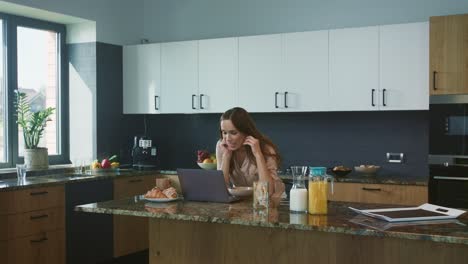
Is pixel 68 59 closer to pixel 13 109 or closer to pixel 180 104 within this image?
pixel 13 109

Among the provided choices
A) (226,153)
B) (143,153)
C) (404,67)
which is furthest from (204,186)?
(143,153)

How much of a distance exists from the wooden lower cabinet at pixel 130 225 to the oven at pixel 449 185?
2603 mm

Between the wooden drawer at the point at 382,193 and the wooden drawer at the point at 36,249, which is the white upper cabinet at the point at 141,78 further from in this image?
the wooden drawer at the point at 382,193

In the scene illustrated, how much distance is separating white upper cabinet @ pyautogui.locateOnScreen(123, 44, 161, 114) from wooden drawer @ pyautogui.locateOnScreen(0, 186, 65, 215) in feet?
5.25

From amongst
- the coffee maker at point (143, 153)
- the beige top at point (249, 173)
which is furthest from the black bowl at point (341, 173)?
the coffee maker at point (143, 153)

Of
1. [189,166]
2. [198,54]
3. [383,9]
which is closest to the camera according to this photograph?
[383,9]

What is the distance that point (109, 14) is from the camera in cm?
581

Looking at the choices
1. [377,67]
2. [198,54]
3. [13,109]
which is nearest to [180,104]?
[198,54]

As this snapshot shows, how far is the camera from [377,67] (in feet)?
15.8

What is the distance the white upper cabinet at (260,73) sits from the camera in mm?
5242

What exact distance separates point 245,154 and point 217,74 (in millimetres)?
2151

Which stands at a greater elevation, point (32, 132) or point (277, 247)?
point (32, 132)

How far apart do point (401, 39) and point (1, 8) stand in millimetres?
3416

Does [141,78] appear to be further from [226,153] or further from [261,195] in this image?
[261,195]
